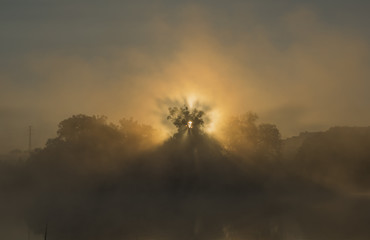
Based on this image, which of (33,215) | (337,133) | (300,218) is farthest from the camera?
(337,133)

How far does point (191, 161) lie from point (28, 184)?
1284 inches

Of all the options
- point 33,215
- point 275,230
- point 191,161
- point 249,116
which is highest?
point 249,116

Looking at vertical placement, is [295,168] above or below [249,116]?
below

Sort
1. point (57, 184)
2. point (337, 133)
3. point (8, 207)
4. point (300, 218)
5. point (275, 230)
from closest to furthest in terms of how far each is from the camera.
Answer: point (275, 230), point (300, 218), point (8, 207), point (57, 184), point (337, 133)

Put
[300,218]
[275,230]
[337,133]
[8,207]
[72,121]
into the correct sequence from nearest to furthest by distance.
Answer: [275,230]
[300,218]
[8,207]
[72,121]
[337,133]

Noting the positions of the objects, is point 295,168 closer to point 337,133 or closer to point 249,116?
point 249,116

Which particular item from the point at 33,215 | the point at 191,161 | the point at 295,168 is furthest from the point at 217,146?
the point at 33,215

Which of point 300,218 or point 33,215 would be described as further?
point 33,215

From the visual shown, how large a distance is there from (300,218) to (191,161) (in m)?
30.0

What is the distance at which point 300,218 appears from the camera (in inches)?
2603

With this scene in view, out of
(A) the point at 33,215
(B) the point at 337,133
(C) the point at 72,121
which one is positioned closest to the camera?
(A) the point at 33,215

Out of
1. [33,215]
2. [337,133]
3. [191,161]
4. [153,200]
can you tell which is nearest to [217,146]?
[191,161]

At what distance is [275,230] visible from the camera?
55594mm

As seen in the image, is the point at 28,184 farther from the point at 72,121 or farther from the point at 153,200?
the point at 153,200
